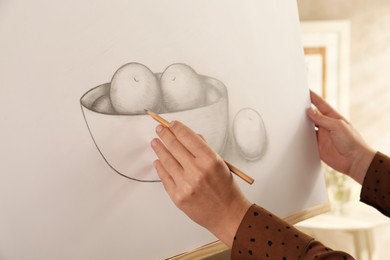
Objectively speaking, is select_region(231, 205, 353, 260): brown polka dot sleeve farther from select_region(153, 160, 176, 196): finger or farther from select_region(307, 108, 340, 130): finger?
select_region(307, 108, 340, 130): finger

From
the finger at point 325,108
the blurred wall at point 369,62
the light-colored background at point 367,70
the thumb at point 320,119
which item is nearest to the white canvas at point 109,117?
the thumb at point 320,119

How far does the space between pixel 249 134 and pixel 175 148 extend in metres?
0.26

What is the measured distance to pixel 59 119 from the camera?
25.5 inches

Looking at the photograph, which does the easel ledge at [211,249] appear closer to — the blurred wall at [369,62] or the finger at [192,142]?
the finger at [192,142]

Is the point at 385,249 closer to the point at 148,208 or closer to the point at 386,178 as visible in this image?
the point at 386,178

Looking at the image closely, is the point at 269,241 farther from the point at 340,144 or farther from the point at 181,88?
the point at 340,144

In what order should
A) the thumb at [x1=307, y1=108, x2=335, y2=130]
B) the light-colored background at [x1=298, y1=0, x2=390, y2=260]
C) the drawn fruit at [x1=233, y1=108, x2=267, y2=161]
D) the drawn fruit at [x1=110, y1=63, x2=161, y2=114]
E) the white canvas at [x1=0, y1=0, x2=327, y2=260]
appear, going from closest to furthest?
the white canvas at [x1=0, y1=0, x2=327, y2=260] → the drawn fruit at [x1=110, y1=63, x2=161, y2=114] → the drawn fruit at [x1=233, y1=108, x2=267, y2=161] → the thumb at [x1=307, y1=108, x2=335, y2=130] → the light-colored background at [x1=298, y1=0, x2=390, y2=260]

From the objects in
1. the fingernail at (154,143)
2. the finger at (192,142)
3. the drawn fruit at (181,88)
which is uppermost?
the drawn fruit at (181,88)

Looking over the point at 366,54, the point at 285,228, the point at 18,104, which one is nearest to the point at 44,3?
the point at 18,104

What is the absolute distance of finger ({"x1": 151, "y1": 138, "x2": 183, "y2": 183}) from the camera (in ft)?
2.27

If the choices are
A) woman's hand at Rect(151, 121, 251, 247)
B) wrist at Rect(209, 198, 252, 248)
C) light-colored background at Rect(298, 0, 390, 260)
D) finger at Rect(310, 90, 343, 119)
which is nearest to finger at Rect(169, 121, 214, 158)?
woman's hand at Rect(151, 121, 251, 247)

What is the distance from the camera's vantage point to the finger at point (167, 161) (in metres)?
0.69

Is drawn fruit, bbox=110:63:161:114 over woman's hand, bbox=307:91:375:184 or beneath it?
over

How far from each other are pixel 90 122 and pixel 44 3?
18cm
